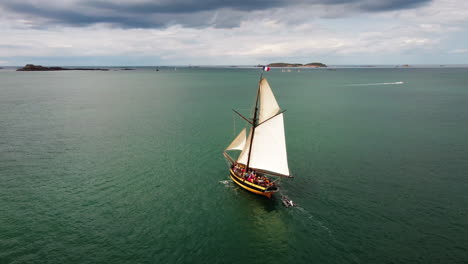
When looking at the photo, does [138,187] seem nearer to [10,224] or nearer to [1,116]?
[10,224]

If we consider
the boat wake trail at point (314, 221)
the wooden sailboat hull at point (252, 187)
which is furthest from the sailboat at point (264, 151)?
the boat wake trail at point (314, 221)

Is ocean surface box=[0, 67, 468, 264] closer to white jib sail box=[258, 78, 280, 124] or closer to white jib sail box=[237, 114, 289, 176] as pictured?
Answer: white jib sail box=[237, 114, 289, 176]

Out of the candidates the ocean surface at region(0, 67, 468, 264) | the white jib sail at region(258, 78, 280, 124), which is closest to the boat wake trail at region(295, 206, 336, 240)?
the ocean surface at region(0, 67, 468, 264)

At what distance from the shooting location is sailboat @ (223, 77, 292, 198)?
4381cm

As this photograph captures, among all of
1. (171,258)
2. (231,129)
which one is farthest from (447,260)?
(231,129)

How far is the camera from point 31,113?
9825 centimetres

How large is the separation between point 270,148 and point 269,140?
137cm

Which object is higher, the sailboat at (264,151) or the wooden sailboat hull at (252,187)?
the sailboat at (264,151)

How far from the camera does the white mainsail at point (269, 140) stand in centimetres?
4454

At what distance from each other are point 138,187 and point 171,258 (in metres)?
18.2

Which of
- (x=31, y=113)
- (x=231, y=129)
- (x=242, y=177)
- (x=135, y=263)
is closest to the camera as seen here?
(x=135, y=263)

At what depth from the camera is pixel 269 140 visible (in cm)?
4700

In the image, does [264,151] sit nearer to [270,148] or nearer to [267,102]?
[270,148]

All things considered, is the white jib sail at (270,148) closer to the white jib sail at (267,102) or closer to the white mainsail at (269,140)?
the white mainsail at (269,140)
